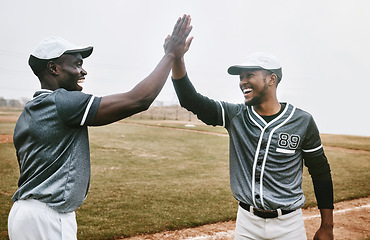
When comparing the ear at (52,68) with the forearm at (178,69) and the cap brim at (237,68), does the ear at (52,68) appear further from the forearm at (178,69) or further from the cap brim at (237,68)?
the cap brim at (237,68)

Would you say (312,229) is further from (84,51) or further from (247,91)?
(84,51)

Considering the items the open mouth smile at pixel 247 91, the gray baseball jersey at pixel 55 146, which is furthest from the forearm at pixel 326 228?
the gray baseball jersey at pixel 55 146

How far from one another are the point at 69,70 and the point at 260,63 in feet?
5.28

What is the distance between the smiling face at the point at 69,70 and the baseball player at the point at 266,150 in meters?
0.76

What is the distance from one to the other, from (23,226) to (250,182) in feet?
5.53

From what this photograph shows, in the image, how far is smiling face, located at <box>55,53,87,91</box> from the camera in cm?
213

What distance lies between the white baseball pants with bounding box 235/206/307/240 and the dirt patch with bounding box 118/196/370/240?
9.76 ft

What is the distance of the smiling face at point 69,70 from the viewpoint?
2.13m

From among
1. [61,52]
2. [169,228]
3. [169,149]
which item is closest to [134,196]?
[169,228]

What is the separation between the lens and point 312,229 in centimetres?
590

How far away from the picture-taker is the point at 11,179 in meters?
9.78

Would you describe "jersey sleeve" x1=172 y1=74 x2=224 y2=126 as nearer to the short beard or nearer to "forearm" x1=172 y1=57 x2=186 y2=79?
"forearm" x1=172 y1=57 x2=186 y2=79

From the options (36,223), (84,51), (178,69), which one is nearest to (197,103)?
(178,69)

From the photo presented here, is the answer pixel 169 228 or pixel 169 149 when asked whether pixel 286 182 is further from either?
pixel 169 149
